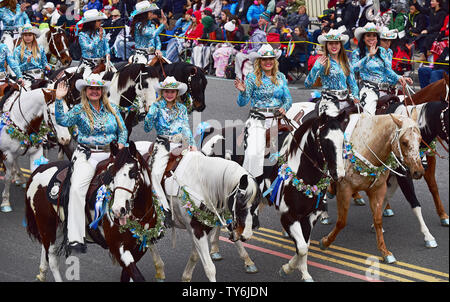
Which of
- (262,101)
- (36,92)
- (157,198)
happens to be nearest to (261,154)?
(262,101)

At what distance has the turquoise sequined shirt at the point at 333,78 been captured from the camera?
12773 mm

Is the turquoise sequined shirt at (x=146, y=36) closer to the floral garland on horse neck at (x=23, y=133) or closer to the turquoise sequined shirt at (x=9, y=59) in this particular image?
the turquoise sequined shirt at (x=9, y=59)

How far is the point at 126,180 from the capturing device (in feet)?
28.8

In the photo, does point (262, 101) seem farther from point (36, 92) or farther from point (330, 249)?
point (36, 92)

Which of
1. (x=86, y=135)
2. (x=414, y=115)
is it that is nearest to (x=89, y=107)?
(x=86, y=135)

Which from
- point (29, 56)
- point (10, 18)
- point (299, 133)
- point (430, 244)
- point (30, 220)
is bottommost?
point (430, 244)

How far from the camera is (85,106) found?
10.0m

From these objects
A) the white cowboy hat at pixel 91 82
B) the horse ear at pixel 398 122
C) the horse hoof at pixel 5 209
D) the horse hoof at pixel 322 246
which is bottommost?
the horse hoof at pixel 322 246

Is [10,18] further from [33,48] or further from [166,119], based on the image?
[166,119]

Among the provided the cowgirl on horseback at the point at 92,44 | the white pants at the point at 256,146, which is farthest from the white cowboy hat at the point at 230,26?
the white pants at the point at 256,146

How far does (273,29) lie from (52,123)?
11692 millimetres

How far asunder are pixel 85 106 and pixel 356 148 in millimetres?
4385

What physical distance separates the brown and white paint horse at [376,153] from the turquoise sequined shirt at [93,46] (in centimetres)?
736

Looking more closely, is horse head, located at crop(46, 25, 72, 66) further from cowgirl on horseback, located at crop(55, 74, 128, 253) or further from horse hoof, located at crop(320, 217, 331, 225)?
cowgirl on horseback, located at crop(55, 74, 128, 253)
